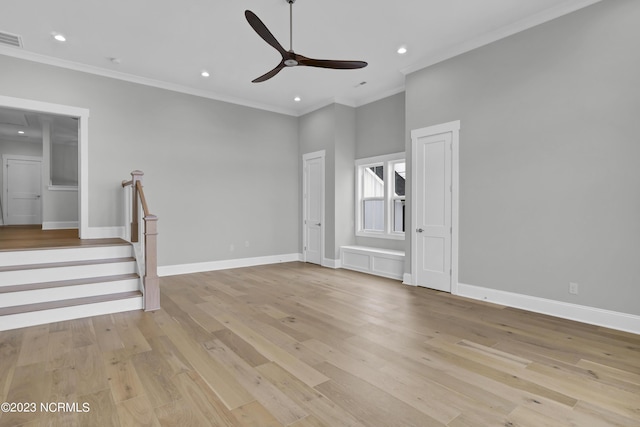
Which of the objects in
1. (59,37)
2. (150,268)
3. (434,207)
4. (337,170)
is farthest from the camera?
(337,170)

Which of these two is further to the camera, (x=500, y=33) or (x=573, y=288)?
(x=500, y=33)

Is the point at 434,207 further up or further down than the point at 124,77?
further down

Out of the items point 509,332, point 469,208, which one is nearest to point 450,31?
point 469,208

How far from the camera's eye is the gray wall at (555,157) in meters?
3.21

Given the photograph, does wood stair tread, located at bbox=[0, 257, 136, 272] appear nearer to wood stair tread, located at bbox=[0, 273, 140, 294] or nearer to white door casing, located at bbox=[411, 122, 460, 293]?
wood stair tread, located at bbox=[0, 273, 140, 294]

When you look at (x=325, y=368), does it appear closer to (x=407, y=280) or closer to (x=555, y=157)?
(x=407, y=280)

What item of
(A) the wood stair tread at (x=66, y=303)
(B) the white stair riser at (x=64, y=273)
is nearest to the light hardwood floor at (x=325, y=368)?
(A) the wood stair tread at (x=66, y=303)

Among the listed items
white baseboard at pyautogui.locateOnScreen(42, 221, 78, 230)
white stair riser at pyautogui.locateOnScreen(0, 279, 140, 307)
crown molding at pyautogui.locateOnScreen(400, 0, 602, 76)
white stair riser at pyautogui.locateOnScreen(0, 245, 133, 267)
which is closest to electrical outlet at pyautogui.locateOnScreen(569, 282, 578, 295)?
crown molding at pyautogui.locateOnScreen(400, 0, 602, 76)

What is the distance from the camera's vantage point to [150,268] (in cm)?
386

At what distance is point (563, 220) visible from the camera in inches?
141

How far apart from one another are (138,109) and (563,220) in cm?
635

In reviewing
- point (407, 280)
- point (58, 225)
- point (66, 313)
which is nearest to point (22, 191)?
point (58, 225)

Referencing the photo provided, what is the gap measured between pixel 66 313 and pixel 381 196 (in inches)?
203

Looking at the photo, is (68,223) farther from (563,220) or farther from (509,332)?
(563,220)
